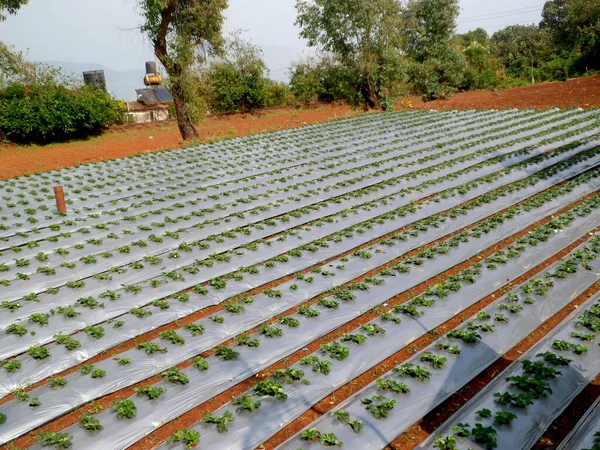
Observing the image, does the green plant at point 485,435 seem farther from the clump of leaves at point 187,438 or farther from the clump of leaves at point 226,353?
the clump of leaves at point 226,353

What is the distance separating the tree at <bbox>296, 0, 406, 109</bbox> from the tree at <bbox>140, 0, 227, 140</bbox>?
29.3 feet

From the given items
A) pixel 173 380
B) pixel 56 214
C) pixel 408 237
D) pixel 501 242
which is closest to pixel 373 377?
pixel 173 380

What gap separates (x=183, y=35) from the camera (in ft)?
61.9

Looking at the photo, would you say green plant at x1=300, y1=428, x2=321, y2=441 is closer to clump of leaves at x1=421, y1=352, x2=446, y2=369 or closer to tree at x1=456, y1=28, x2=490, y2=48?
clump of leaves at x1=421, y1=352, x2=446, y2=369

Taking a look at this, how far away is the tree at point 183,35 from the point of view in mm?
18453

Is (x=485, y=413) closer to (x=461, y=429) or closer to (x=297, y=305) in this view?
(x=461, y=429)

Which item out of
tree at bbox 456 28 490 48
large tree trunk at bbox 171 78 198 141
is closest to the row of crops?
large tree trunk at bbox 171 78 198 141

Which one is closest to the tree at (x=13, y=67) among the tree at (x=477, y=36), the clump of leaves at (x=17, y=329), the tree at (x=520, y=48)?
the clump of leaves at (x=17, y=329)

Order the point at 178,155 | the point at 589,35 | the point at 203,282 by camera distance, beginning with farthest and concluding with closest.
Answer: the point at 589,35, the point at 178,155, the point at 203,282

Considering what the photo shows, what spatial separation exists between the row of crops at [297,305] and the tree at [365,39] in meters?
16.3

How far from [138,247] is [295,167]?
17.9 feet

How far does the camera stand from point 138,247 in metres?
7.61

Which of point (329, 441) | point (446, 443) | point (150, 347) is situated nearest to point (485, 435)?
point (446, 443)

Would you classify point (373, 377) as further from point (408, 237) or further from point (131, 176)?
point (131, 176)
